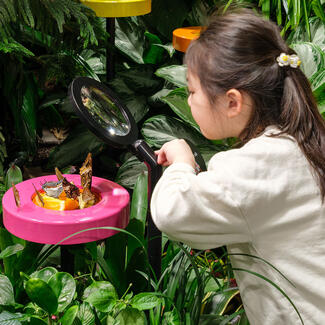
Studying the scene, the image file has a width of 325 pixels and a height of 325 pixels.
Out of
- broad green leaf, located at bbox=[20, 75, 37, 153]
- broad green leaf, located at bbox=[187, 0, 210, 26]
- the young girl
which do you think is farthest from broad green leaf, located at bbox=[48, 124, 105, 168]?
the young girl

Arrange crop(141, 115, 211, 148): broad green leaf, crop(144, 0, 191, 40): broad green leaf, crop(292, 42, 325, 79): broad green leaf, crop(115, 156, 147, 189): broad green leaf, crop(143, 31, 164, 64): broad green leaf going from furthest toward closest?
crop(144, 0, 191, 40): broad green leaf → crop(143, 31, 164, 64): broad green leaf → crop(115, 156, 147, 189): broad green leaf → crop(141, 115, 211, 148): broad green leaf → crop(292, 42, 325, 79): broad green leaf

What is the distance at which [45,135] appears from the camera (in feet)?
10.9

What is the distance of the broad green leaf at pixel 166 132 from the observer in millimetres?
2219

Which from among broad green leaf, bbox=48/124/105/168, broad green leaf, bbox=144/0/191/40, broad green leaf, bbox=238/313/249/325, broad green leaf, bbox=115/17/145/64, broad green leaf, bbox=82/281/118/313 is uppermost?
broad green leaf, bbox=144/0/191/40

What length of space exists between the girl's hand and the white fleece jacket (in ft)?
0.14

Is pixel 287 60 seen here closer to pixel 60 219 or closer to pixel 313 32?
pixel 60 219

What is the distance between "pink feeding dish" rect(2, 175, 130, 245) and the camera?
1431 mm

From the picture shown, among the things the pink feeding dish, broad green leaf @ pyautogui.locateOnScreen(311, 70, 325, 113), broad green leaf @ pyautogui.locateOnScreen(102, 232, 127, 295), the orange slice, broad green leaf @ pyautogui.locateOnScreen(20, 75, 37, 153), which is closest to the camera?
the pink feeding dish

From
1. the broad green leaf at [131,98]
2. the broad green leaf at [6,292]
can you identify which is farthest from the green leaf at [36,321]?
the broad green leaf at [131,98]

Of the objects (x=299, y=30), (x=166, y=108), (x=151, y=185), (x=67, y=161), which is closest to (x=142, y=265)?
(x=151, y=185)

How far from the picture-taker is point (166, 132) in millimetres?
2250

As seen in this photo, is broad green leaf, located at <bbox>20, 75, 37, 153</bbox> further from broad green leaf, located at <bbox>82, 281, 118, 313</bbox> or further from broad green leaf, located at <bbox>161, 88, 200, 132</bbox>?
broad green leaf, located at <bbox>82, 281, 118, 313</bbox>

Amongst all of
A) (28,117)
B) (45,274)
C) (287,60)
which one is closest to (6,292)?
(45,274)

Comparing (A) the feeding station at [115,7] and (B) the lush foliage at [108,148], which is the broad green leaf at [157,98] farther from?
(A) the feeding station at [115,7]
